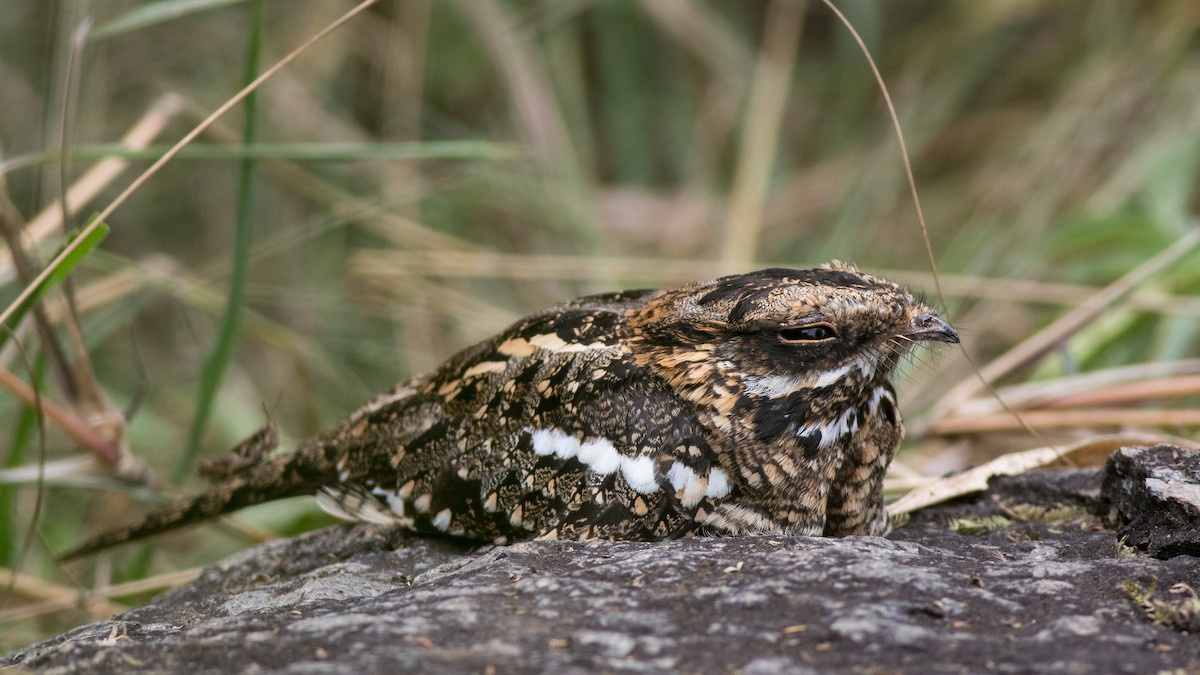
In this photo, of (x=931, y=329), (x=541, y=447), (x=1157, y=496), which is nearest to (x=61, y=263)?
(x=541, y=447)

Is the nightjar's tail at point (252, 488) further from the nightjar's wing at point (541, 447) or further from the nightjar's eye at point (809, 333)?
the nightjar's eye at point (809, 333)

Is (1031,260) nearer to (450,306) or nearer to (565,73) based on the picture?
(450,306)

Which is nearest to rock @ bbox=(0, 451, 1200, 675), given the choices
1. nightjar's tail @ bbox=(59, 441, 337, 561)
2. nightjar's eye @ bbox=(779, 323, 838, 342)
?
nightjar's eye @ bbox=(779, 323, 838, 342)

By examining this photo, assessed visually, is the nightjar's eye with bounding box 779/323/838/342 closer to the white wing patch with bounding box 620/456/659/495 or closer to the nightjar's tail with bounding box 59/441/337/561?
the white wing patch with bounding box 620/456/659/495

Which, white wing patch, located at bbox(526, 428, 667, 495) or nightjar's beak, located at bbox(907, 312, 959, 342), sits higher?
nightjar's beak, located at bbox(907, 312, 959, 342)

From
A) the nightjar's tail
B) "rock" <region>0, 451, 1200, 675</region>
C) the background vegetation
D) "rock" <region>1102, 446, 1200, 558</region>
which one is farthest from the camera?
the background vegetation

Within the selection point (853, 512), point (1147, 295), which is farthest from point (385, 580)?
point (1147, 295)
